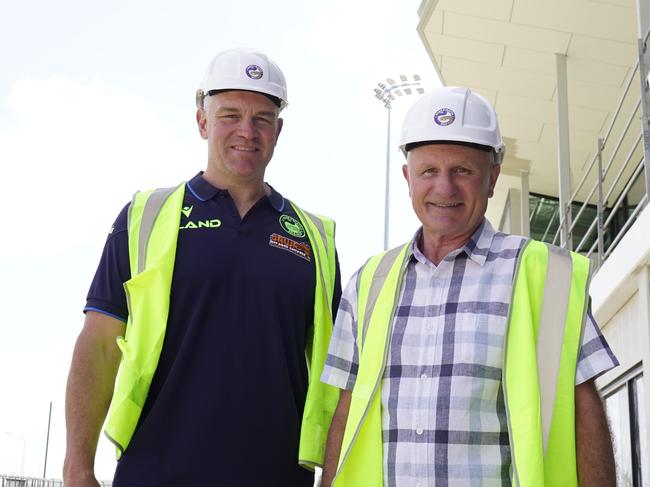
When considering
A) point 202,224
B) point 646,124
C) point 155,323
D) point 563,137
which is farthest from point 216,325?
point 563,137

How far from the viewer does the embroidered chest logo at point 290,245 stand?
11.9 ft

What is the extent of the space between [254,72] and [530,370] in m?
1.60

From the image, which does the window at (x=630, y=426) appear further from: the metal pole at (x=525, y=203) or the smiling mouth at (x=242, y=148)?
the metal pole at (x=525, y=203)

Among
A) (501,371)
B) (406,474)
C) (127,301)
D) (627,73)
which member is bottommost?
(406,474)

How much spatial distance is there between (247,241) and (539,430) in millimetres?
1337

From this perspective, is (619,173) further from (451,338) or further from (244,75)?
(451,338)

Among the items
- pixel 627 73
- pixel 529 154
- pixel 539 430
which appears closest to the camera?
pixel 539 430

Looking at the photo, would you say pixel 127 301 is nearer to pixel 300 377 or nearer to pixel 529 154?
pixel 300 377

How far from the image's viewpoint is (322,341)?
3.58 m

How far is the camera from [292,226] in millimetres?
3738

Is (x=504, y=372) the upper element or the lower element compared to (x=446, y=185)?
lower

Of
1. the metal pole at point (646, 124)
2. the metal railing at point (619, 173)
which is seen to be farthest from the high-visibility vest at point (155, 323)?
the metal railing at point (619, 173)

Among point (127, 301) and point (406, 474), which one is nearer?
point (406, 474)

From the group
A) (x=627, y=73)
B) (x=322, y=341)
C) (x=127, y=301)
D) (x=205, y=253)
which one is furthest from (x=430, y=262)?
(x=627, y=73)
